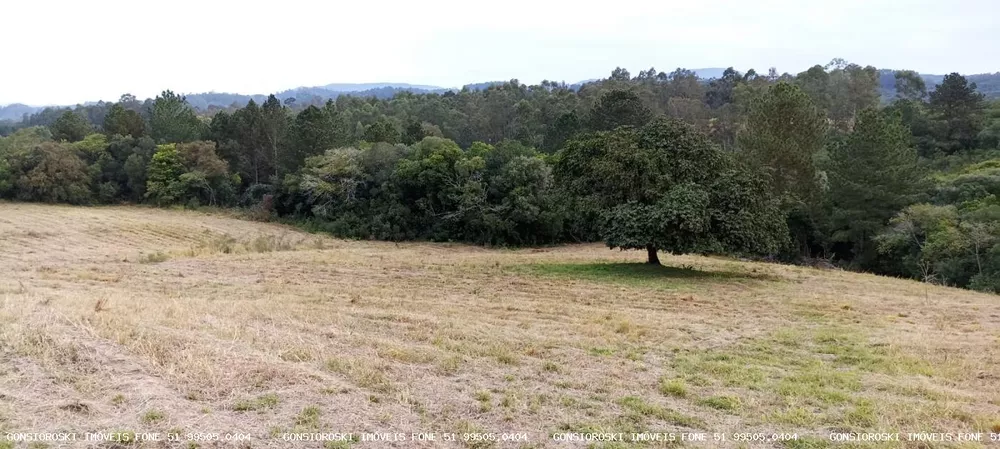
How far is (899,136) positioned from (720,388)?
34.1m

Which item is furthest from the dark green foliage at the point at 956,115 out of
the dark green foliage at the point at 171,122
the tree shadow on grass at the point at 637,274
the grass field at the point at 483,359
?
the dark green foliage at the point at 171,122

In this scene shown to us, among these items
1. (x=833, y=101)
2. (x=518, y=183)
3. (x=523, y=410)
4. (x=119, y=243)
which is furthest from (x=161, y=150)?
(x=833, y=101)

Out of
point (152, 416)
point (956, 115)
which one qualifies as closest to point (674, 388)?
point (152, 416)

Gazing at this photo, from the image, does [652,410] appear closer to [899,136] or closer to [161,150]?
[899,136]

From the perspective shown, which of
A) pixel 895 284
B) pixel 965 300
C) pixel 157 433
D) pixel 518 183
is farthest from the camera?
pixel 518 183

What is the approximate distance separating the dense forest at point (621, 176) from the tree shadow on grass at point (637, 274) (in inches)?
40.3

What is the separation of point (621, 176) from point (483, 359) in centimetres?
1378

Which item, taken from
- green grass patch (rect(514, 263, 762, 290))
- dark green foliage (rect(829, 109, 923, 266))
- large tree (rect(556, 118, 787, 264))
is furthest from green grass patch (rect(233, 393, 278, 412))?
dark green foliage (rect(829, 109, 923, 266))

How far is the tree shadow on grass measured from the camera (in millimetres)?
19562

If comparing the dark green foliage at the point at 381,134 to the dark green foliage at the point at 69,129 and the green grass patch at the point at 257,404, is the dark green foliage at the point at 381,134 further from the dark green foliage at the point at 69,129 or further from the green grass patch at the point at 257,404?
the green grass patch at the point at 257,404

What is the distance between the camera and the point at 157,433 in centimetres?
524

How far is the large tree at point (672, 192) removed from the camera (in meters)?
19.4

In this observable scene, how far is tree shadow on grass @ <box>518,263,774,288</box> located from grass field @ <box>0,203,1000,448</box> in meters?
1.53

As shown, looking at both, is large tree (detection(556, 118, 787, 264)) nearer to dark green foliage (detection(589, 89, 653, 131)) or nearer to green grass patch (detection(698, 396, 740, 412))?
green grass patch (detection(698, 396, 740, 412))
